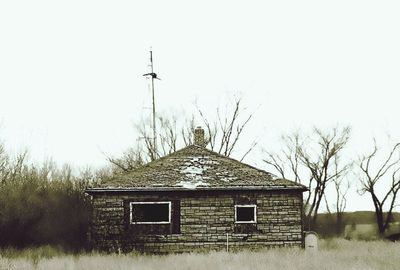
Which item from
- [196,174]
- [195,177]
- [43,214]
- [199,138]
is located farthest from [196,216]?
[43,214]

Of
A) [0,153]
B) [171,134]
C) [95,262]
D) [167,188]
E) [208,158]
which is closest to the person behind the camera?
[95,262]

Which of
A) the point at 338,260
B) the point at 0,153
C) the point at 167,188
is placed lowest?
the point at 338,260

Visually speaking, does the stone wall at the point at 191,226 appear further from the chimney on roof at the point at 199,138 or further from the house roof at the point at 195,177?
the chimney on roof at the point at 199,138

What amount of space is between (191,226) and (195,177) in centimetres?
209

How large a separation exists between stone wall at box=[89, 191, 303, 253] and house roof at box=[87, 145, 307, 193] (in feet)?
1.14

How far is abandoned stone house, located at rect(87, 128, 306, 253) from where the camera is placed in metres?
24.3

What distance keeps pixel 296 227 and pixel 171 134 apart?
73.5ft

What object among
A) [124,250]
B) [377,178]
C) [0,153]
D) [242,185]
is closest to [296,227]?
[242,185]

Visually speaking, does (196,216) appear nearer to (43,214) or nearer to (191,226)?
(191,226)

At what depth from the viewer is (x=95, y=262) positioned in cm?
1881

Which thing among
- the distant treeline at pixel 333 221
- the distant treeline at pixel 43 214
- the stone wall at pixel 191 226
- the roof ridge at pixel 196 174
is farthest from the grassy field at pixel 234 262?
the distant treeline at pixel 333 221

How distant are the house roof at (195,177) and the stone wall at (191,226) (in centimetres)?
35

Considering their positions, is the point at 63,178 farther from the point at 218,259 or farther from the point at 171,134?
the point at 218,259

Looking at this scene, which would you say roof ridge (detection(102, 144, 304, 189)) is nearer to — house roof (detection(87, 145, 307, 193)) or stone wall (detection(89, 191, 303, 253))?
house roof (detection(87, 145, 307, 193))
